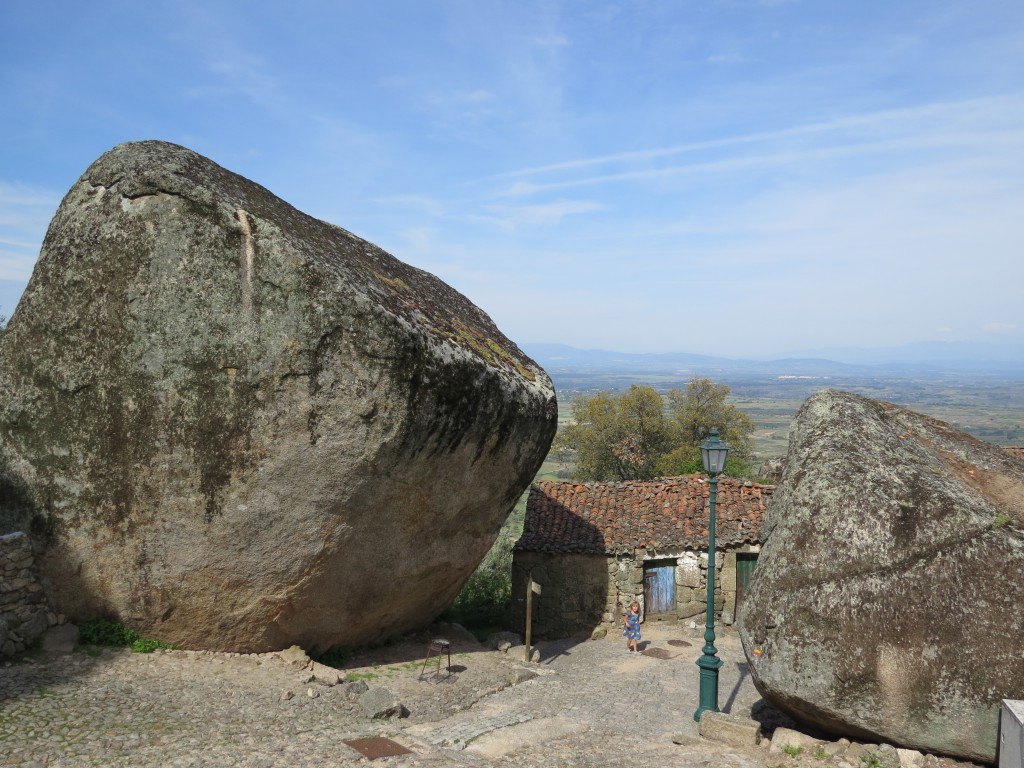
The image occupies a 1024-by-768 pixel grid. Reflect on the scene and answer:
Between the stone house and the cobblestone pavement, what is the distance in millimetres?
5752

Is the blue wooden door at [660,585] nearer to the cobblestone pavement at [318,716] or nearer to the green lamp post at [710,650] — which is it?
the cobblestone pavement at [318,716]

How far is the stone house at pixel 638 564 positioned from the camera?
20766mm

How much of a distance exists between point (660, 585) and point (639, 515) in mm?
2097

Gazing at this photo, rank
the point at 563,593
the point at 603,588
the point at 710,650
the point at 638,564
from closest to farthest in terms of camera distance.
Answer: the point at 710,650 → the point at 638,564 → the point at 603,588 → the point at 563,593

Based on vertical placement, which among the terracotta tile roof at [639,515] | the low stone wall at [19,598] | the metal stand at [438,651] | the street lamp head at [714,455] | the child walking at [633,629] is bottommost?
the child walking at [633,629]

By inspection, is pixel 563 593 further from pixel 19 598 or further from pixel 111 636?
pixel 19 598

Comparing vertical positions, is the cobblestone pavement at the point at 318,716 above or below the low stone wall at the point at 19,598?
below

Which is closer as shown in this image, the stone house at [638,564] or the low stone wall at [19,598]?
the low stone wall at [19,598]

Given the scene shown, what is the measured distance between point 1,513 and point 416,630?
26.7ft

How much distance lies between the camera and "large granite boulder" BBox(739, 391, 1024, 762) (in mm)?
8500

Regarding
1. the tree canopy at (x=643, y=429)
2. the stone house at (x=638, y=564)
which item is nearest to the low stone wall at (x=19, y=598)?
the stone house at (x=638, y=564)

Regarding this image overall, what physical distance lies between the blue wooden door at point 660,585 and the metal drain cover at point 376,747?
12.1 meters

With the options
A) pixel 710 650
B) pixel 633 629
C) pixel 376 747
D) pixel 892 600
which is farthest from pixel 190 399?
pixel 633 629

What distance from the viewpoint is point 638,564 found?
20.8 meters
